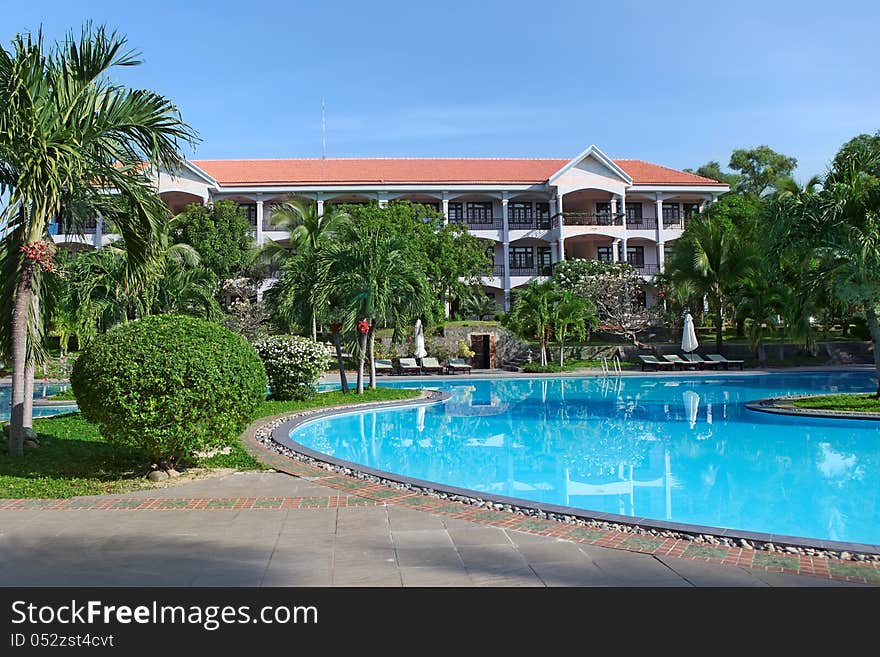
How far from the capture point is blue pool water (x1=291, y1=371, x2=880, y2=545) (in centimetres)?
769

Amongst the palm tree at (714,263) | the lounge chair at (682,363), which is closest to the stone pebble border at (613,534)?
the lounge chair at (682,363)

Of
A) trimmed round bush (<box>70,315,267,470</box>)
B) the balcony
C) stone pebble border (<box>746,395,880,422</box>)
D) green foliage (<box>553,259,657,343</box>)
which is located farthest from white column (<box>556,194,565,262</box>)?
trimmed round bush (<box>70,315,267,470</box>)

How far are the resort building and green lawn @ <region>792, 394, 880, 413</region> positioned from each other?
2498 cm

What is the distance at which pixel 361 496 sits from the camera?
22.6ft

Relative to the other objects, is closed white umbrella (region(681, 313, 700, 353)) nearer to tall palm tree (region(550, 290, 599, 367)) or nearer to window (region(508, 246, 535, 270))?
tall palm tree (region(550, 290, 599, 367))

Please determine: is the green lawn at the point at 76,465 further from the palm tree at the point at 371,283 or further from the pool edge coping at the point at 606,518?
the palm tree at the point at 371,283

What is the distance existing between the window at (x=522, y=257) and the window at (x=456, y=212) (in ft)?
12.3

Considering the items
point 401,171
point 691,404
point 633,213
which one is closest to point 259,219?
point 401,171

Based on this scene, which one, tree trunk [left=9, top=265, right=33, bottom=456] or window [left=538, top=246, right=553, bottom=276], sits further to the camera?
window [left=538, top=246, right=553, bottom=276]

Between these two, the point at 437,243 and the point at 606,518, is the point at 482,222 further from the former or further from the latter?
the point at 606,518

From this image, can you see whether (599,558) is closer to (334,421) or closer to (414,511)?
(414,511)

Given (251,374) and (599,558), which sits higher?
(251,374)
